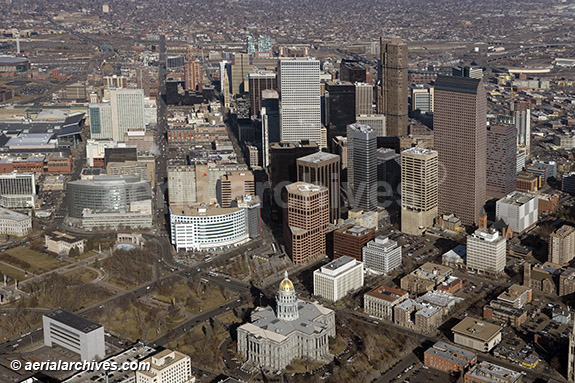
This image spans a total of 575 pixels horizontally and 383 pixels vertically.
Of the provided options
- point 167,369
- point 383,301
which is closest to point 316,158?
point 383,301

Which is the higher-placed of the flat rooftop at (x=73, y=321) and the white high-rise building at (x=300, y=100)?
the white high-rise building at (x=300, y=100)

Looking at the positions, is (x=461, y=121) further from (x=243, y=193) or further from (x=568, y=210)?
(x=243, y=193)

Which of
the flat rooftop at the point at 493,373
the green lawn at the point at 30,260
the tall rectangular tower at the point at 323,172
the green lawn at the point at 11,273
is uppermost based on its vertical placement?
the tall rectangular tower at the point at 323,172

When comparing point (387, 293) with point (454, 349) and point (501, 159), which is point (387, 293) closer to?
point (454, 349)

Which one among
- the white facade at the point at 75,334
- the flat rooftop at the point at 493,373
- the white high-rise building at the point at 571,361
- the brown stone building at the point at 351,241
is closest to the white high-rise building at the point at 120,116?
the brown stone building at the point at 351,241

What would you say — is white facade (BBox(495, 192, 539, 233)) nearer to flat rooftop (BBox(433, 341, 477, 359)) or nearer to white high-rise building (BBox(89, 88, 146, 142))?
flat rooftop (BBox(433, 341, 477, 359))

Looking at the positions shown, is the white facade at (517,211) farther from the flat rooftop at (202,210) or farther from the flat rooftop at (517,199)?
the flat rooftop at (202,210)
